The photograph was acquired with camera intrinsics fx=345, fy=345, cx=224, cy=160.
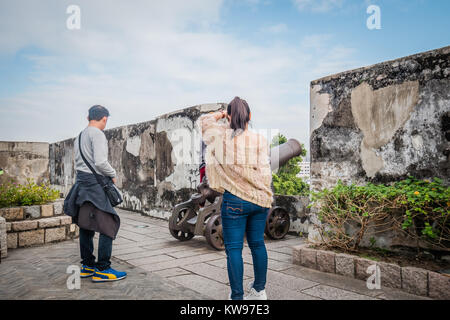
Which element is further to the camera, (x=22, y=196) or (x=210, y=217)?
(x=22, y=196)

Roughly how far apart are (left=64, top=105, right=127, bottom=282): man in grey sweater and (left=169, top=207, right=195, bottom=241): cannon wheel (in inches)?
70.3

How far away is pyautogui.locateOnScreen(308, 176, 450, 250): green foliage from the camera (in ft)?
10.4

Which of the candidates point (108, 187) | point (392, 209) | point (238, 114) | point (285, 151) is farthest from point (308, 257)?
point (108, 187)

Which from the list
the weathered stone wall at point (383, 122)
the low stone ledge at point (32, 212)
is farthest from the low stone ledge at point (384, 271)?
the low stone ledge at point (32, 212)

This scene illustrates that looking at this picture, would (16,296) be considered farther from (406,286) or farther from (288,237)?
(288,237)

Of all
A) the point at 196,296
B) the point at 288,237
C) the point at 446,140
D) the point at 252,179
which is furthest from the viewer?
the point at 288,237

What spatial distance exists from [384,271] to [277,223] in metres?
2.19

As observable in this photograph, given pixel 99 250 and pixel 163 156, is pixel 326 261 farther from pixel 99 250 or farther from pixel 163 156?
pixel 163 156

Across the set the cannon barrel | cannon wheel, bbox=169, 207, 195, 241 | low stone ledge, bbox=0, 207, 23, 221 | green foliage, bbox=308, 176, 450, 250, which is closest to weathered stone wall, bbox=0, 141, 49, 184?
low stone ledge, bbox=0, 207, 23, 221

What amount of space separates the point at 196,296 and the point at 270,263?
4.40ft

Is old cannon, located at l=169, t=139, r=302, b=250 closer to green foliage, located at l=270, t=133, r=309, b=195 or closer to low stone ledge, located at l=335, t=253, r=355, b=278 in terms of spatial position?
low stone ledge, located at l=335, t=253, r=355, b=278

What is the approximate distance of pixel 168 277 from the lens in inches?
140

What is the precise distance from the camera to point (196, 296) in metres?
2.97

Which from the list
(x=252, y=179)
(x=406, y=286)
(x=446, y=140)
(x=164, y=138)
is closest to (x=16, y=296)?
(x=252, y=179)
